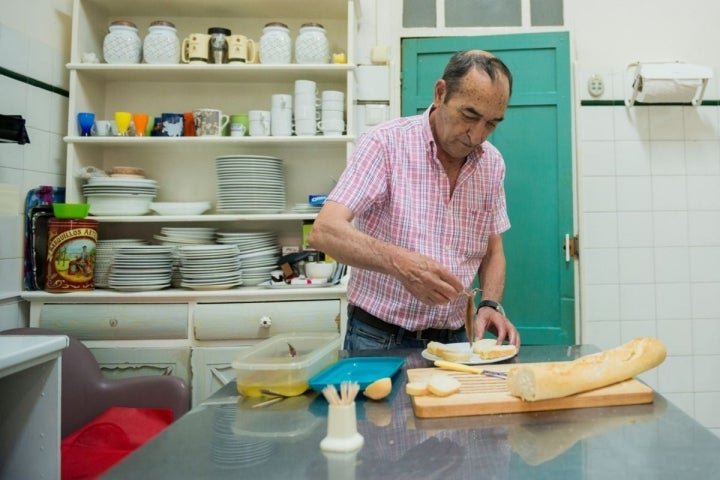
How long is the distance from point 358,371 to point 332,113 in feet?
5.36

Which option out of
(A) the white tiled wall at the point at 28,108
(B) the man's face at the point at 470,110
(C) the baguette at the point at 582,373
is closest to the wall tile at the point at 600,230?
(B) the man's face at the point at 470,110

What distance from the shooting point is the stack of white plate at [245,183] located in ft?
7.96

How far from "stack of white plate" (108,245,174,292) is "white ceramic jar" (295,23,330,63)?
1162 mm

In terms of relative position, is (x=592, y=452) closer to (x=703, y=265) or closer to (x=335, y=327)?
(x=335, y=327)

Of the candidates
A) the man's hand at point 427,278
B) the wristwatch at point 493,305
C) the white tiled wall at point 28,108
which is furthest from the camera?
the white tiled wall at point 28,108

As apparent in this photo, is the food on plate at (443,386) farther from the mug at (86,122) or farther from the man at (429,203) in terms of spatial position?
the mug at (86,122)

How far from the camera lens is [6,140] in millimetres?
1981

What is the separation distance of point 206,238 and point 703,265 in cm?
266

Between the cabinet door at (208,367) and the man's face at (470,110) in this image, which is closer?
the man's face at (470,110)

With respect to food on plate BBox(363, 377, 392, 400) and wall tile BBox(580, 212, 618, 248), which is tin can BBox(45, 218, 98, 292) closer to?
food on plate BBox(363, 377, 392, 400)

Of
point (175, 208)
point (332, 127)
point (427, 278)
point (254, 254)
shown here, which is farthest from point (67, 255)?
point (427, 278)

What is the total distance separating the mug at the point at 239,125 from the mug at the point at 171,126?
0.83 feet

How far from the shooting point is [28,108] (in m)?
2.33

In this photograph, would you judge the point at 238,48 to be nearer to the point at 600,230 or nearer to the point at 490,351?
the point at 490,351
